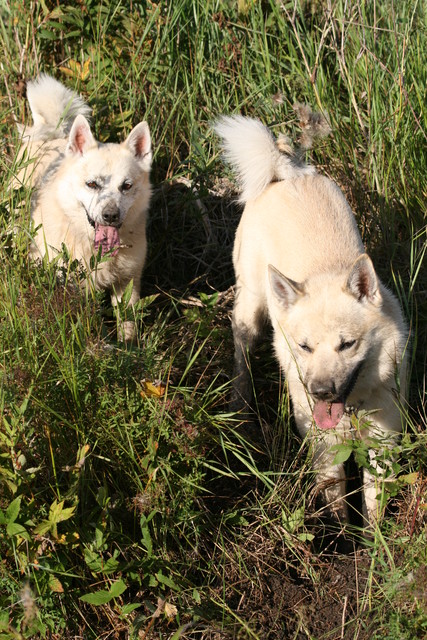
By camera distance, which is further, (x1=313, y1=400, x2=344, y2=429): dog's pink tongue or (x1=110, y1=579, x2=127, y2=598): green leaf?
(x1=313, y1=400, x2=344, y2=429): dog's pink tongue

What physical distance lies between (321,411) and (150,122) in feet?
8.64

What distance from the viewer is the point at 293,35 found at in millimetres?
4926

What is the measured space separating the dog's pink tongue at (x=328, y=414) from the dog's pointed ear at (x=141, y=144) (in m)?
2.18

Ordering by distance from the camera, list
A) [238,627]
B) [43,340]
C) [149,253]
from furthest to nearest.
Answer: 1. [149,253]
2. [43,340]
3. [238,627]

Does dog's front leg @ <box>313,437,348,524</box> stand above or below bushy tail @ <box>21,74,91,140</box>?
below

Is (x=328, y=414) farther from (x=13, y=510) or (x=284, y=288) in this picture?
(x=13, y=510)

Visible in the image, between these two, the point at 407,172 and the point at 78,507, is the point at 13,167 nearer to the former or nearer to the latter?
the point at 78,507

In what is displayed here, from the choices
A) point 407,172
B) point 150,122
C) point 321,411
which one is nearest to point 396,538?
point 321,411

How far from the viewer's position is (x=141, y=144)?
4699 millimetres

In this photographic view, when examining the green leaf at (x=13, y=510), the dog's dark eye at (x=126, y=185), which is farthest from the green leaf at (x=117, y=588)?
the dog's dark eye at (x=126, y=185)

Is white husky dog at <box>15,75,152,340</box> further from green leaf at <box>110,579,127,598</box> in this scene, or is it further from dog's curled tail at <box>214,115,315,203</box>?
green leaf at <box>110,579,127,598</box>

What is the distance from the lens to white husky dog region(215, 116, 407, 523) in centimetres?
317

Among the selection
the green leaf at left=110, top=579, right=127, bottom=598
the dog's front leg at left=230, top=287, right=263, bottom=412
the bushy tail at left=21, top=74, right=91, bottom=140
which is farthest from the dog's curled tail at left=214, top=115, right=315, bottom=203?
the green leaf at left=110, top=579, right=127, bottom=598

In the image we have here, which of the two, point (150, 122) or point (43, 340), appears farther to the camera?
point (150, 122)
